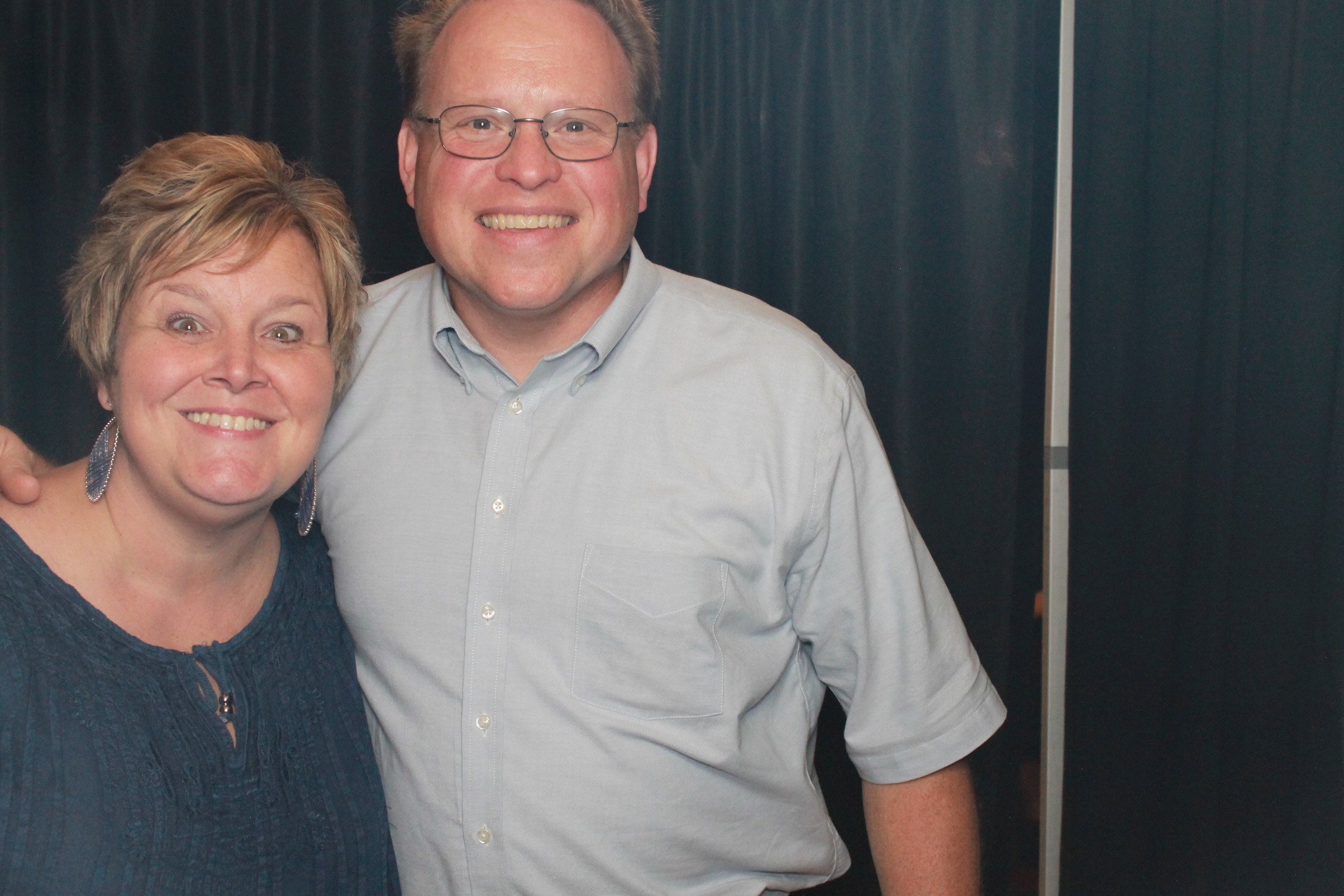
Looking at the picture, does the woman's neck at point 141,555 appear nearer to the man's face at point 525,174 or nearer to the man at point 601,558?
the man at point 601,558

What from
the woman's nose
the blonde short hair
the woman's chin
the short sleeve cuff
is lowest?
the short sleeve cuff

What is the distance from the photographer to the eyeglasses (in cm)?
150

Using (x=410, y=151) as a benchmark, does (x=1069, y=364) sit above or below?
below

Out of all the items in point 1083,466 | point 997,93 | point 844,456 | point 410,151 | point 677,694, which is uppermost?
point 997,93

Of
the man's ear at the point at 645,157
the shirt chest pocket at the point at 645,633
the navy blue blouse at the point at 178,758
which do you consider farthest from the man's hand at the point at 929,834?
the man's ear at the point at 645,157

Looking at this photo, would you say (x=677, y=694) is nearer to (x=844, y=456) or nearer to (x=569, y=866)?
(x=569, y=866)

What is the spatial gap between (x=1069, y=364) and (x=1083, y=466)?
228 mm

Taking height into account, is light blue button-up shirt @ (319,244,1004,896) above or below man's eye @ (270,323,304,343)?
below

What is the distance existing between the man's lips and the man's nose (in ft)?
0.13

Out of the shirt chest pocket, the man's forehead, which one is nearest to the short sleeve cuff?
the shirt chest pocket

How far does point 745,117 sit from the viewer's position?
243 cm

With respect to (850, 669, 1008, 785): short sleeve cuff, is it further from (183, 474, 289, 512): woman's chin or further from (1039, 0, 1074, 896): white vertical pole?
→ (183, 474, 289, 512): woman's chin

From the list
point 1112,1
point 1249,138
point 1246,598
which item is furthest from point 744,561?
point 1112,1

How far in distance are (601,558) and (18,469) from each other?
2.45 ft
